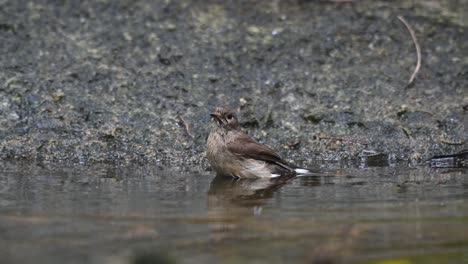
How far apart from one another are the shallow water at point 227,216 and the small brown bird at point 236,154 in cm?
23

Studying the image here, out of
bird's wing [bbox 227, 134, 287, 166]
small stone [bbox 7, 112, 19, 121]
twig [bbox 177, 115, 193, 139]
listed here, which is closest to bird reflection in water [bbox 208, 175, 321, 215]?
bird's wing [bbox 227, 134, 287, 166]

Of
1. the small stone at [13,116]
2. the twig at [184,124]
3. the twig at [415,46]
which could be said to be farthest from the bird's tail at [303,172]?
the small stone at [13,116]

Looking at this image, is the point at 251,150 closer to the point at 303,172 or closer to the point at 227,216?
the point at 303,172

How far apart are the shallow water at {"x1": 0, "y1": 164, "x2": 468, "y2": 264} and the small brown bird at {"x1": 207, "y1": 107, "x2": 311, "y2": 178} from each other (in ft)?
0.77

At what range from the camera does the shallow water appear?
14.5 ft

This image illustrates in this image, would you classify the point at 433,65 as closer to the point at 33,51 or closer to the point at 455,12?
the point at 455,12

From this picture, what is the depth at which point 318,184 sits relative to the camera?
7.05 meters

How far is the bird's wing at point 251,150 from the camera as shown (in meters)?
7.93

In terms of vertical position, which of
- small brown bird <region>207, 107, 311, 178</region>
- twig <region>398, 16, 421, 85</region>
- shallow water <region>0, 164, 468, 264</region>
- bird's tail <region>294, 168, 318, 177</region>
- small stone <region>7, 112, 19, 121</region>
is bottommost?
shallow water <region>0, 164, 468, 264</region>

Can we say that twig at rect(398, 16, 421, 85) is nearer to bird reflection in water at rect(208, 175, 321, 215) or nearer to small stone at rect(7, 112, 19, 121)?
bird reflection in water at rect(208, 175, 321, 215)

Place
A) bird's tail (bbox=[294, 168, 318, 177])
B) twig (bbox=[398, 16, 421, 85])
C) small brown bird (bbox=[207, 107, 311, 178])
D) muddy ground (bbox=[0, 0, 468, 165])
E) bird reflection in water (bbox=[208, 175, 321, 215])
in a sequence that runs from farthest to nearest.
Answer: twig (bbox=[398, 16, 421, 85]) → muddy ground (bbox=[0, 0, 468, 165]) → small brown bird (bbox=[207, 107, 311, 178]) → bird's tail (bbox=[294, 168, 318, 177]) → bird reflection in water (bbox=[208, 175, 321, 215])

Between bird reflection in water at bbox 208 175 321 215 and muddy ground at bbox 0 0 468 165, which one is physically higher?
muddy ground at bbox 0 0 468 165

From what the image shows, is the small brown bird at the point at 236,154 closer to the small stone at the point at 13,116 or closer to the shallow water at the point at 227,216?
the shallow water at the point at 227,216

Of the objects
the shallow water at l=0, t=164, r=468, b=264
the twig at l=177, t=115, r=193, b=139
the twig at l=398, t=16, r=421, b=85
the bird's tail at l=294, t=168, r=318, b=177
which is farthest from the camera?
the twig at l=398, t=16, r=421, b=85
